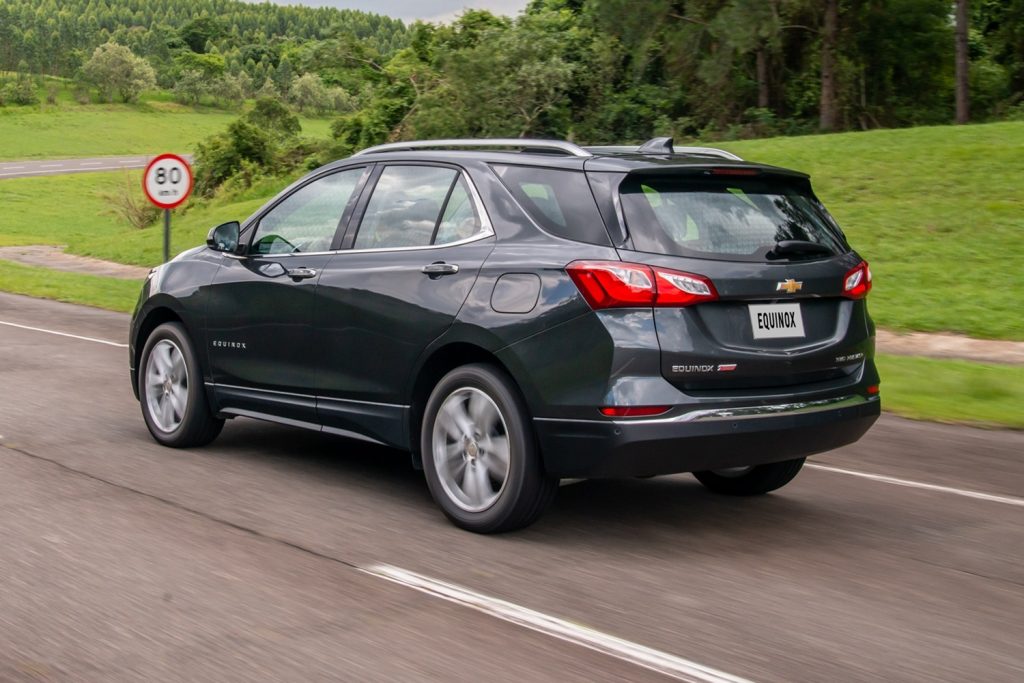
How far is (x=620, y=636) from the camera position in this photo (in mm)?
4457

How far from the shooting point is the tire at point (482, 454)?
5609mm

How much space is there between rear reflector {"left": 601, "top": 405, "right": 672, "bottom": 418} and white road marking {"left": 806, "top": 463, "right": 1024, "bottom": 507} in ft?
7.96

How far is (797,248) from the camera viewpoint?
580 centimetres

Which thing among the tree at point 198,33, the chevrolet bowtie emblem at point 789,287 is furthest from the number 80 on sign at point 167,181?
A: the tree at point 198,33

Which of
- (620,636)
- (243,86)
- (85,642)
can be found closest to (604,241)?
(620,636)

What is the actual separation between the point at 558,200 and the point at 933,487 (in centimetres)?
285

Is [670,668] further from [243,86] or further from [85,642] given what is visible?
[243,86]

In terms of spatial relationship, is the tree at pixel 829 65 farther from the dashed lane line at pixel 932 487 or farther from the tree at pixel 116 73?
the tree at pixel 116 73

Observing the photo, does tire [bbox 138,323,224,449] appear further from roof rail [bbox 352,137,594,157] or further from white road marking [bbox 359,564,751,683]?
white road marking [bbox 359,564,751,683]

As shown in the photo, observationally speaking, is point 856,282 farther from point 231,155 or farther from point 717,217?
point 231,155

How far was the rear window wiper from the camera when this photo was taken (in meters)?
5.71

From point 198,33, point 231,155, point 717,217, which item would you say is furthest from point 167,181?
point 198,33

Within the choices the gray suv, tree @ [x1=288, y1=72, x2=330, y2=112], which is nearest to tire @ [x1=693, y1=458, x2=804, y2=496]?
the gray suv

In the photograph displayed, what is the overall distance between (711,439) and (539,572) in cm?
90
